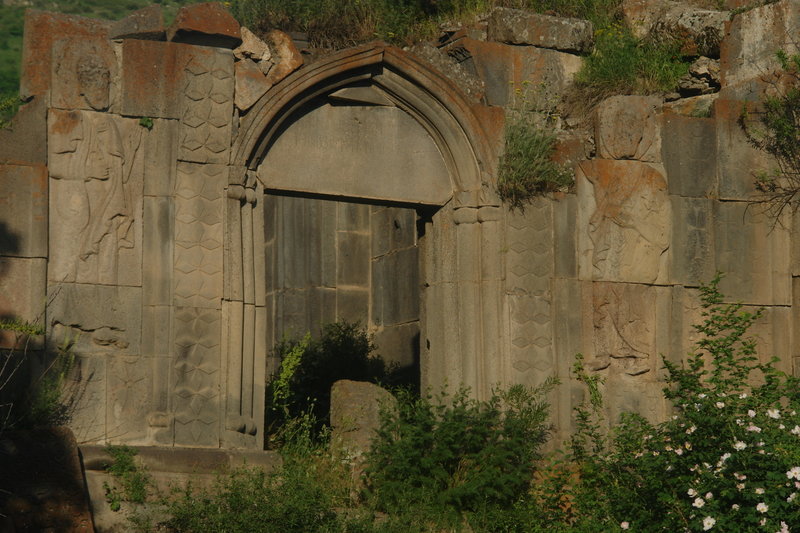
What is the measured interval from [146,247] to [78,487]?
2.07m

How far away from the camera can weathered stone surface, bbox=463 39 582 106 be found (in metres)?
10.1

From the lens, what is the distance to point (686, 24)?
432 inches

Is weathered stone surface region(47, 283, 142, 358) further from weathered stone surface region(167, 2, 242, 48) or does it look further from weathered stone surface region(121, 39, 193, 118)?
weathered stone surface region(167, 2, 242, 48)

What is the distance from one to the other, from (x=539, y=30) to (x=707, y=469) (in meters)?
4.49

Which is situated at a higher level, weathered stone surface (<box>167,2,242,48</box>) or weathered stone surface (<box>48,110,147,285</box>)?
weathered stone surface (<box>167,2,242,48</box>)

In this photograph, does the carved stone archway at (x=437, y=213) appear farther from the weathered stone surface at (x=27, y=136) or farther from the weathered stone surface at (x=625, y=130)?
the weathered stone surface at (x=27, y=136)

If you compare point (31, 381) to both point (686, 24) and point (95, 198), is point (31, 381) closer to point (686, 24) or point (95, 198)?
point (95, 198)

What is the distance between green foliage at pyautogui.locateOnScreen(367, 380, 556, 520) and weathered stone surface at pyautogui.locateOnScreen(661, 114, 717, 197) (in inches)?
91.0

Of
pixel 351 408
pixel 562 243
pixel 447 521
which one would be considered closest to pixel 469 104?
pixel 562 243

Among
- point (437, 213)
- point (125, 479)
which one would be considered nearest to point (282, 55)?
point (437, 213)

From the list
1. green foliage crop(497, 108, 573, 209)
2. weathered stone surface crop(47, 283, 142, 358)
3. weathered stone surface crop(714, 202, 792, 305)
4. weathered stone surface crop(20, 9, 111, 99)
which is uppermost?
weathered stone surface crop(20, 9, 111, 99)

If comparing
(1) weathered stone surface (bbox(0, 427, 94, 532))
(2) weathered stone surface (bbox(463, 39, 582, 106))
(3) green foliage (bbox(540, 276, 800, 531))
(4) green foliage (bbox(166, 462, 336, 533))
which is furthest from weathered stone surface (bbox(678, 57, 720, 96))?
(1) weathered stone surface (bbox(0, 427, 94, 532))

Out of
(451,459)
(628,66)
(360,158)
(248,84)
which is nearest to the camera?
(451,459)

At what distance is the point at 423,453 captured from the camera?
8.69 meters
